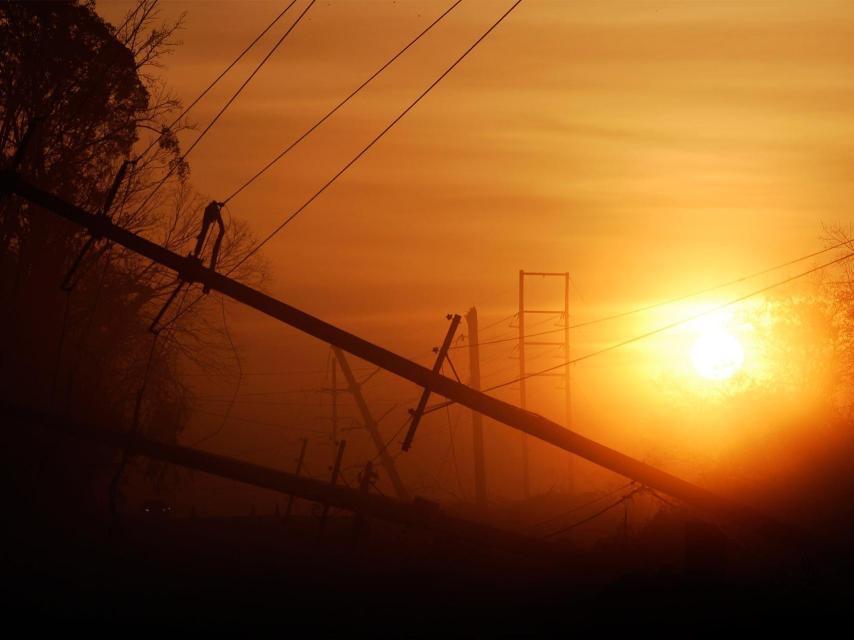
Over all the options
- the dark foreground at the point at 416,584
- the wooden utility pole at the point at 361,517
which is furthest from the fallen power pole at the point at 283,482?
the wooden utility pole at the point at 361,517

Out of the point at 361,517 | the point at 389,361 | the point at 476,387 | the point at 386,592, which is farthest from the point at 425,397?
the point at 476,387

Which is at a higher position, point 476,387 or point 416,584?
point 476,387

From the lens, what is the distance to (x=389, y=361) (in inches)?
698

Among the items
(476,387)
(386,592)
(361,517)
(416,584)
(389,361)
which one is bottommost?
(386,592)

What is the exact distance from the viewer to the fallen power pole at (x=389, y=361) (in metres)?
16.8

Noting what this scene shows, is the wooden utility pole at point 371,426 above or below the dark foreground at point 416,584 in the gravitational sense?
above

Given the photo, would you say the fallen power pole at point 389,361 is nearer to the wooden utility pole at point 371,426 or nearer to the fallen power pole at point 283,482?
the fallen power pole at point 283,482

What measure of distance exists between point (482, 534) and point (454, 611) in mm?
2247

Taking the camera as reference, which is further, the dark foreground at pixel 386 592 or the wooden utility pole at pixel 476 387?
the wooden utility pole at pixel 476 387

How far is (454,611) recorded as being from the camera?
19.9 metres

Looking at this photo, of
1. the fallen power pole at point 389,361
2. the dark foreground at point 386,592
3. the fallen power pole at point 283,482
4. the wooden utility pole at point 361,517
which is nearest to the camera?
the fallen power pole at point 389,361

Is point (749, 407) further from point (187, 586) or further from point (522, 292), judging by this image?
point (187, 586)

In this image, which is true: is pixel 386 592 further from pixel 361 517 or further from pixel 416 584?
pixel 361 517

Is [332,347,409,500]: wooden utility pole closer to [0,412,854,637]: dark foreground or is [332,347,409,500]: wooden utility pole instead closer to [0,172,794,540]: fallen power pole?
[0,412,854,637]: dark foreground
